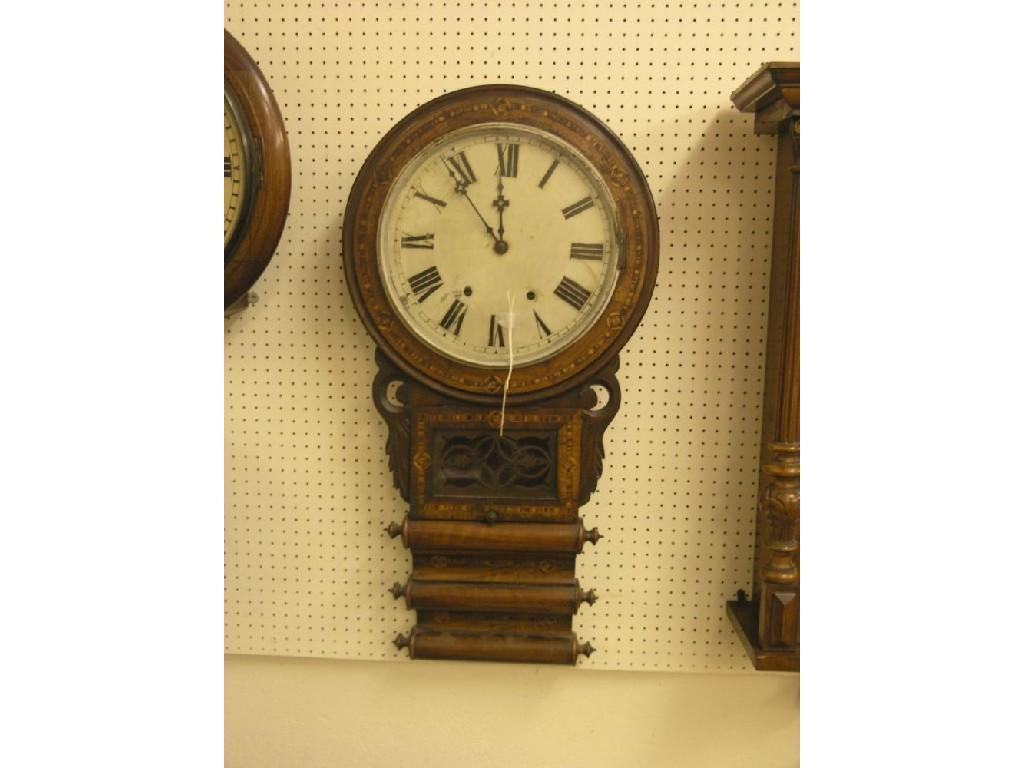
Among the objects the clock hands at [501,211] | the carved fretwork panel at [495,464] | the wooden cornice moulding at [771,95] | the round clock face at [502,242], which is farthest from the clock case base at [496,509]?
the wooden cornice moulding at [771,95]

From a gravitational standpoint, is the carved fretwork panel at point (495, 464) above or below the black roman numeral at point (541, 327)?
below

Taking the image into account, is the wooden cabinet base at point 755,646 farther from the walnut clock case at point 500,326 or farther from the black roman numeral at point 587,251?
the black roman numeral at point 587,251

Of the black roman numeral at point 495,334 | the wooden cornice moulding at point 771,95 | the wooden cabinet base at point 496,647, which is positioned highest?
the wooden cornice moulding at point 771,95

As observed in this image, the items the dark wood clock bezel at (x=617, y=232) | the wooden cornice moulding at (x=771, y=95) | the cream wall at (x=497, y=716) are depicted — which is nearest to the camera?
the wooden cornice moulding at (x=771, y=95)

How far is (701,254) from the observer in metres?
1.34

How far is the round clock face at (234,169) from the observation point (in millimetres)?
1290

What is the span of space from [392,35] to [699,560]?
1.05 m

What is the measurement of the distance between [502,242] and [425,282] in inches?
5.6

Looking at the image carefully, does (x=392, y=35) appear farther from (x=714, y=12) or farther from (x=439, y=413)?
(x=439, y=413)

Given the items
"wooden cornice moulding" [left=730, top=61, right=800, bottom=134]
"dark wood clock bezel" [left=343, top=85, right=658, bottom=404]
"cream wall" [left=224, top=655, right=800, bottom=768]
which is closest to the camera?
"wooden cornice moulding" [left=730, top=61, right=800, bottom=134]

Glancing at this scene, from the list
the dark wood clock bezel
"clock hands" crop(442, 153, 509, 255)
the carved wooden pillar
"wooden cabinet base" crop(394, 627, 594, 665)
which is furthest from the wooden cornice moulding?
"wooden cabinet base" crop(394, 627, 594, 665)

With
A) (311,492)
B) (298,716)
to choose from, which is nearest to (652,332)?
(311,492)

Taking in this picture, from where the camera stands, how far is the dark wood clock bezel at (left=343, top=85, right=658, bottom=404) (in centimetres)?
125

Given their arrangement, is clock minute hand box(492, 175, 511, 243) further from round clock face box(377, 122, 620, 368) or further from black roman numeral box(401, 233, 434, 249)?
black roman numeral box(401, 233, 434, 249)
